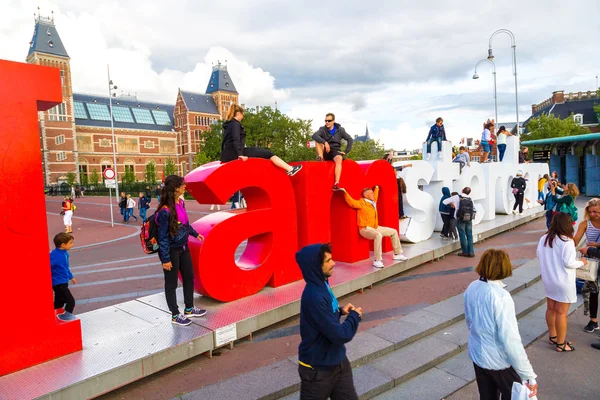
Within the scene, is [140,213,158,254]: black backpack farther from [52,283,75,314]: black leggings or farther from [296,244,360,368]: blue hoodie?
[296,244,360,368]: blue hoodie

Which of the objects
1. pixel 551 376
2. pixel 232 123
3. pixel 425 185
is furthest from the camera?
pixel 425 185

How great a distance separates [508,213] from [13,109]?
1625 cm

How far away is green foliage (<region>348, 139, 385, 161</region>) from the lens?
5441 centimetres

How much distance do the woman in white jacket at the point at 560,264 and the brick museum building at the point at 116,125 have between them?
74.3 metres

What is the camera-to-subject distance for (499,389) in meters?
3.02

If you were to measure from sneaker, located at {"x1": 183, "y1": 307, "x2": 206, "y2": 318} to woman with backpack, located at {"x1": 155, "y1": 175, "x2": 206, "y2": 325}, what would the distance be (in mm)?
71

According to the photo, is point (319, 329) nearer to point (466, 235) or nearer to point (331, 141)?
point (331, 141)

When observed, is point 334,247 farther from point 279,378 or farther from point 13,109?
point 13,109

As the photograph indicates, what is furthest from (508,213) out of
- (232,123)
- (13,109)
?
(13,109)

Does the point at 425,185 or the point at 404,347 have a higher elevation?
the point at 425,185

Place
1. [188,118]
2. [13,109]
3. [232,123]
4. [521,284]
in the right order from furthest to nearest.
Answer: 1. [188,118]
2. [521,284]
3. [232,123]
4. [13,109]

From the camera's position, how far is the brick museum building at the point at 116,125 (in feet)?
220

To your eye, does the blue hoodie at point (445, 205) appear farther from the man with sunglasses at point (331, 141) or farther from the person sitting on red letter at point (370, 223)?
the man with sunglasses at point (331, 141)

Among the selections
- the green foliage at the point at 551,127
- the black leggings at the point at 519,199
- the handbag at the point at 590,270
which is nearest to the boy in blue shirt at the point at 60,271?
the handbag at the point at 590,270
